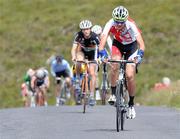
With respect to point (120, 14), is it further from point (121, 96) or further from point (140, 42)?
point (121, 96)

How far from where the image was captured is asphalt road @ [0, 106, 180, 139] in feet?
45.3

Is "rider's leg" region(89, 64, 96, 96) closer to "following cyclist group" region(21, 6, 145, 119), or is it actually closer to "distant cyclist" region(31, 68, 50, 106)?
"following cyclist group" region(21, 6, 145, 119)

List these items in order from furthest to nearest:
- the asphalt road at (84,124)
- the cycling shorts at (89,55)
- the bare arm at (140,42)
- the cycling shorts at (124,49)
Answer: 1. the cycling shorts at (89,55)
2. the cycling shorts at (124,49)
3. the bare arm at (140,42)
4. the asphalt road at (84,124)

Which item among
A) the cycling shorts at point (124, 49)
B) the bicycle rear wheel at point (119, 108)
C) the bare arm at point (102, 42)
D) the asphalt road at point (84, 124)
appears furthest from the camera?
the cycling shorts at point (124, 49)

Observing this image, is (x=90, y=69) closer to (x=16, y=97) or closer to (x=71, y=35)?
(x=16, y=97)

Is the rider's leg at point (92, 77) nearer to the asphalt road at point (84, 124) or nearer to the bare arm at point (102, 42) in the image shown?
the asphalt road at point (84, 124)

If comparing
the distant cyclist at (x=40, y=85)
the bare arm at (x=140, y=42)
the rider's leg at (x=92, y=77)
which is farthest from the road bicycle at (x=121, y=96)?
the distant cyclist at (x=40, y=85)

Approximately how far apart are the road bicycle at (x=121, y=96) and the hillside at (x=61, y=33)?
2398 cm

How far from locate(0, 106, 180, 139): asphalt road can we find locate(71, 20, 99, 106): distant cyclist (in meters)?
0.76

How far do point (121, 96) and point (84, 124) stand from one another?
188 centimetres

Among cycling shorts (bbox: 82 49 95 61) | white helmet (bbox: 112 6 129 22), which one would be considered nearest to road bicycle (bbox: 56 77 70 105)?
cycling shorts (bbox: 82 49 95 61)

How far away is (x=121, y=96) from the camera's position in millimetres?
14398

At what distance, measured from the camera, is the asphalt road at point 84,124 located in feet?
45.3

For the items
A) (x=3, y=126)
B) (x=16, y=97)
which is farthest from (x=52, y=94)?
(x=3, y=126)
